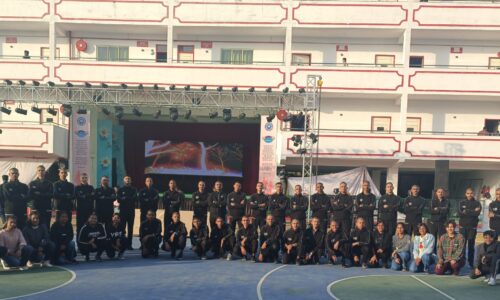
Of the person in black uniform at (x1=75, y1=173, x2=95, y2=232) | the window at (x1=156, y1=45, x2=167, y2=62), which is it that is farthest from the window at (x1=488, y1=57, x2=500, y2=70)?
the person in black uniform at (x1=75, y1=173, x2=95, y2=232)

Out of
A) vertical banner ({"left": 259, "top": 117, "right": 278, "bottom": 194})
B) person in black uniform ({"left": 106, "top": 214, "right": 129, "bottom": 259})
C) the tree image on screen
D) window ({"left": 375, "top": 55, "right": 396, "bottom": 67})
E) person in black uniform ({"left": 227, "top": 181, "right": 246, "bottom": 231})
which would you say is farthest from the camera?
the tree image on screen

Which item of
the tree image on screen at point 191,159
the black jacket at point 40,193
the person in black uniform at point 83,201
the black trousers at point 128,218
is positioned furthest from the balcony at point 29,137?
the black trousers at point 128,218

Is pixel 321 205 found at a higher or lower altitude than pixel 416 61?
lower

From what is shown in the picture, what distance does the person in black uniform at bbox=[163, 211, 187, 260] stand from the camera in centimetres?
1045

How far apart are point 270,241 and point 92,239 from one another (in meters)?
4.70

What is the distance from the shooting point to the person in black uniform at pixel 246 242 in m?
10.4

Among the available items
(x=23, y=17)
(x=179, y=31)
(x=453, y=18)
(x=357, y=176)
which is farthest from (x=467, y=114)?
(x=23, y=17)

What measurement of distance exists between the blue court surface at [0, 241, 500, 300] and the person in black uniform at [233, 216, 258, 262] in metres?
0.43

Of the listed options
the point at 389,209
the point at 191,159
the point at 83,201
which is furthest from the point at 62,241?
the point at 191,159

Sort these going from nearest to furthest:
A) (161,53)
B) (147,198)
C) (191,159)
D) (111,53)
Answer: (147,198) → (111,53) → (161,53) → (191,159)

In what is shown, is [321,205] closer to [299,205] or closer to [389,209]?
[299,205]

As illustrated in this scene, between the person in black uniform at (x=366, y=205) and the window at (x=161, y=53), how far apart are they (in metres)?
16.4

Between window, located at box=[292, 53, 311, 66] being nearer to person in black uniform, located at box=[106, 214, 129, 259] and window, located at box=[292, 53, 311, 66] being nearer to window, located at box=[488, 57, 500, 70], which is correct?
window, located at box=[488, 57, 500, 70]

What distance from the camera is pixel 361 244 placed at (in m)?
10.2
